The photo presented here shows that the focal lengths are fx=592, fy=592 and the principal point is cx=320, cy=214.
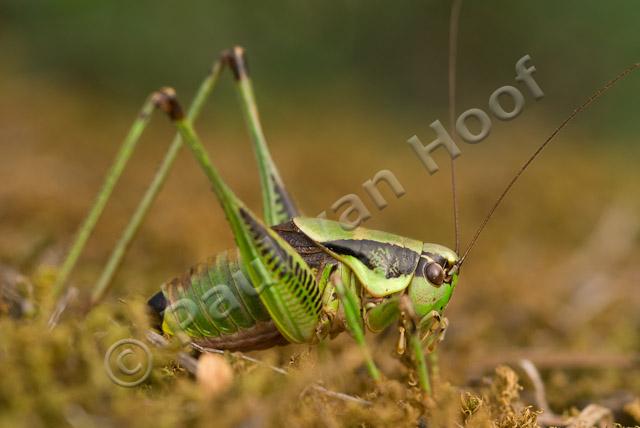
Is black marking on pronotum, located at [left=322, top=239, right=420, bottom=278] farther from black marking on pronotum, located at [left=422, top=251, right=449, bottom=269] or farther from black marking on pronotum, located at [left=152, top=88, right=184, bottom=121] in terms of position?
black marking on pronotum, located at [left=152, top=88, right=184, bottom=121]

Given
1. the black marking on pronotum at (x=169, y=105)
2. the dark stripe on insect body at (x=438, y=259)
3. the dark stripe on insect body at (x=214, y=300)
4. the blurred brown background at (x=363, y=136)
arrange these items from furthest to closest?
1. the blurred brown background at (x=363, y=136)
2. the dark stripe on insect body at (x=438, y=259)
3. the dark stripe on insect body at (x=214, y=300)
4. the black marking on pronotum at (x=169, y=105)

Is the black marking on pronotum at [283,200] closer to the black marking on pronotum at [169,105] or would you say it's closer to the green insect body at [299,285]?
the green insect body at [299,285]

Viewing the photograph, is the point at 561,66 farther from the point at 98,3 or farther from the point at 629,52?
the point at 98,3

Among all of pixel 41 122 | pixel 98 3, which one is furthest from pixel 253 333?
pixel 98 3

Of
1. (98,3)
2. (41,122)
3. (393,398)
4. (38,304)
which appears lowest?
(393,398)
